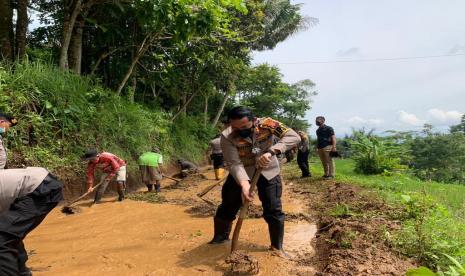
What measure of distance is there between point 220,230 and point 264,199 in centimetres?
81

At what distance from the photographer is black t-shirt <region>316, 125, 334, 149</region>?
10.9 meters

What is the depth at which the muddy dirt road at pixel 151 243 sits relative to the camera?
4453 mm

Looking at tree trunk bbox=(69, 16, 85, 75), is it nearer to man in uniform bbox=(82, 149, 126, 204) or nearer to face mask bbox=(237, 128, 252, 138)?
man in uniform bbox=(82, 149, 126, 204)

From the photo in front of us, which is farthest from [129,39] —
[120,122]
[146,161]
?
[146,161]

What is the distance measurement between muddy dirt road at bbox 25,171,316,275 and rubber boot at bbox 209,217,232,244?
0.33ft

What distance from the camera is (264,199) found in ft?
15.6

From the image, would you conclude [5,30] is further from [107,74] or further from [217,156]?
[217,156]

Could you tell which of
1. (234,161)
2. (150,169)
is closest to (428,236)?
(234,161)

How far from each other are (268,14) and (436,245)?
2063cm

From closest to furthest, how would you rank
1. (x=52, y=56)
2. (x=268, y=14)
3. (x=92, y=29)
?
(x=52, y=56) → (x=92, y=29) → (x=268, y=14)

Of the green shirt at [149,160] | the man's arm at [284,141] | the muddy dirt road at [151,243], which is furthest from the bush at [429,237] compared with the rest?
the green shirt at [149,160]

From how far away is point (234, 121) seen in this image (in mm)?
4527

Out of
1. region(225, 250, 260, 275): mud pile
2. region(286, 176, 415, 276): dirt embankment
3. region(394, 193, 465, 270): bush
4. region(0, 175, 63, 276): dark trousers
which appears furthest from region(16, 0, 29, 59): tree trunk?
region(394, 193, 465, 270): bush

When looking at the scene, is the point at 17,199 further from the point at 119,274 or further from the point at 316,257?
the point at 316,257
